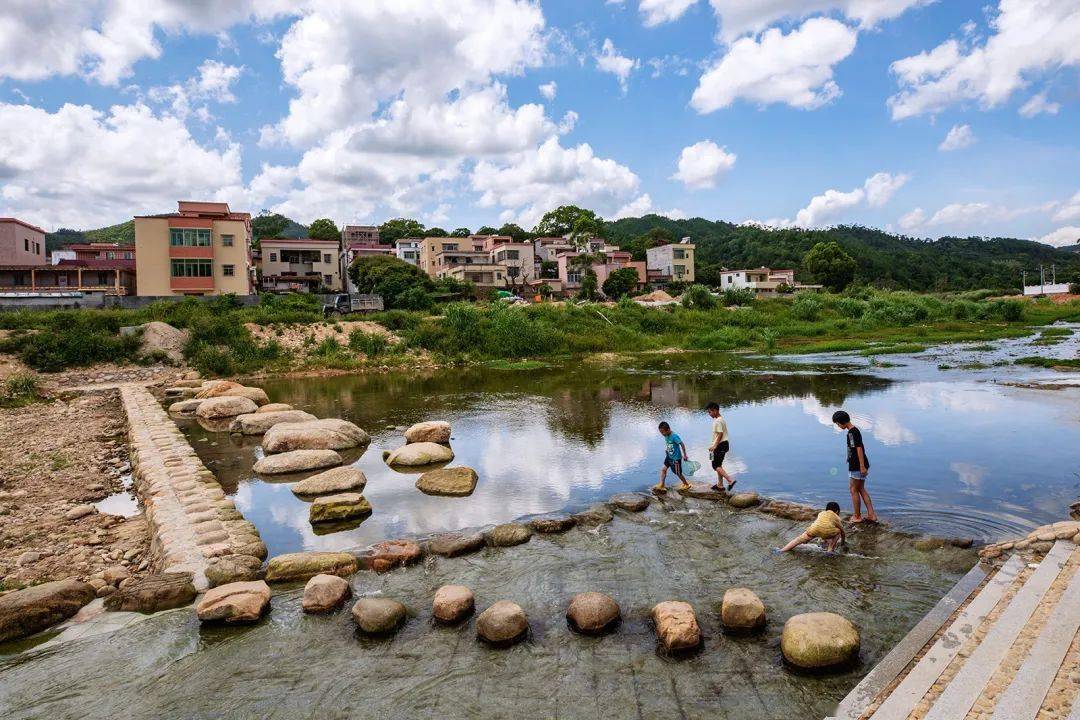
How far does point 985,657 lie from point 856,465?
16.1ft

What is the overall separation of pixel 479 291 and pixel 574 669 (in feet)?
220

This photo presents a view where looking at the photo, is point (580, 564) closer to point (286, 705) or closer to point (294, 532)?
point (286, 705)

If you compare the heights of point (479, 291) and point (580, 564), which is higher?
point (479, 291)

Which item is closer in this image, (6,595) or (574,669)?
(574,669)

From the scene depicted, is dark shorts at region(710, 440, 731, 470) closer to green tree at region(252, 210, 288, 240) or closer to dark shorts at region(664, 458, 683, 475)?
dark shorts at region(664, 458, 683, 475)

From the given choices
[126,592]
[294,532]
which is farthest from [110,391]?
[126,592]

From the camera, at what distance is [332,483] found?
13930 mm

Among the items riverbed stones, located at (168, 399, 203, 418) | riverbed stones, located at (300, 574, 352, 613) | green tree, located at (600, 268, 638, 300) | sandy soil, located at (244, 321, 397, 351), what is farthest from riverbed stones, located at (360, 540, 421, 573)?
green tree, located at (600, 268, 638, 300)

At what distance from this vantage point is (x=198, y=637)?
7.38 meters

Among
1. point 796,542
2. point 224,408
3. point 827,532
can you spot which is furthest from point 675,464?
point 224,408

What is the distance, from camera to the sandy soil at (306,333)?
139 ft

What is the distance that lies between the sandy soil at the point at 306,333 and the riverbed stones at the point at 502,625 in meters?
38.1

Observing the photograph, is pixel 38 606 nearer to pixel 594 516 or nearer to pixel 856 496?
pixel 594 516

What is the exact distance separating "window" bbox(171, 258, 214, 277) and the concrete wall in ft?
49.4
